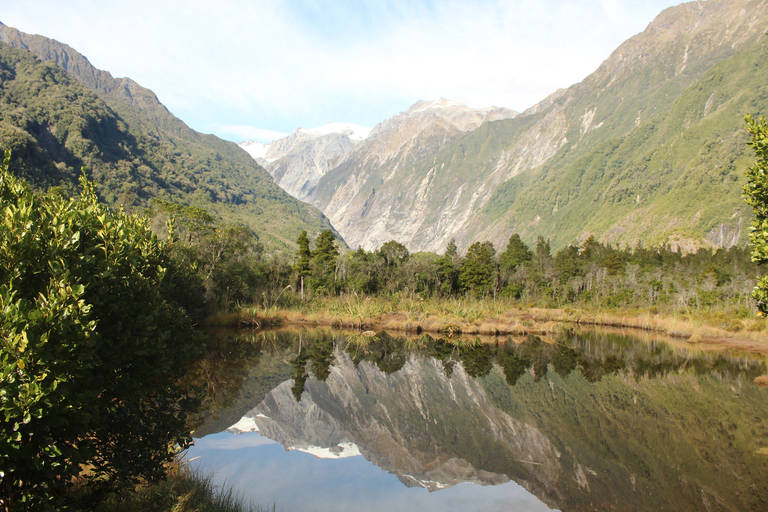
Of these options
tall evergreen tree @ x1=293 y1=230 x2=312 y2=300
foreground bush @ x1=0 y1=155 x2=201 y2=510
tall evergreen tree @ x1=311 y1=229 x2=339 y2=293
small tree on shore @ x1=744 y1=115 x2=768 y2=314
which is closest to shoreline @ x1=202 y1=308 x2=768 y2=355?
tall evergreen tree @ x1=311 y1=229 x2=339 y2=293

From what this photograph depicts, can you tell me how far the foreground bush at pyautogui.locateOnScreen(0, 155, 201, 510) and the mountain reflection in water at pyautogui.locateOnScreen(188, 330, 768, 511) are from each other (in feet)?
14.4

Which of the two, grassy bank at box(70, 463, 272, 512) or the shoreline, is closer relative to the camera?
grassy bank at box(70, 463, 272, 512)

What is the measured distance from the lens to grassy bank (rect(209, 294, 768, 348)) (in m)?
40.6

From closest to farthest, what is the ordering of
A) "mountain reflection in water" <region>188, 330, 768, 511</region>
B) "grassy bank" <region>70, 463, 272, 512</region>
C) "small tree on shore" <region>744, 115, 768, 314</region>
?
1. "grassy bank" <region>70, 463, 272, 512</region>
2. "small tree on shore" <region>744, 115, 768, 314</region>
3. "mountain reflection in water" <region>188, 330, 768, 511</region>

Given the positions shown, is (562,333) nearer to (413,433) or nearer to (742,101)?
(413,433)

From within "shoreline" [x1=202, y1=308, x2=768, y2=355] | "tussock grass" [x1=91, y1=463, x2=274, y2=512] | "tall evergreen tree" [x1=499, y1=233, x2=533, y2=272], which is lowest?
"shoreline" [x1=202, y1=308, x2=768, y2=355]

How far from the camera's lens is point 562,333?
44062mm

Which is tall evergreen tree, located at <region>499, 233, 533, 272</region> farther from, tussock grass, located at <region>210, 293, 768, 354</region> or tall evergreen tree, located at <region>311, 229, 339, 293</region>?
tall evergreen tree, located at <region>311, 229, 339, 293</region>

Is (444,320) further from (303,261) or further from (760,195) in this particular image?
(760,195)

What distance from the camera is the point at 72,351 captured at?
4988 millimetres

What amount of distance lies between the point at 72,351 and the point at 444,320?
3907 cm

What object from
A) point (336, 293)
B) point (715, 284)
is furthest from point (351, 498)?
point (715, 284)

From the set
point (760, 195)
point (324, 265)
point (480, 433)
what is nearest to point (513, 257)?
point (324, 265)

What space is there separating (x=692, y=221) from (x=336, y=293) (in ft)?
474
